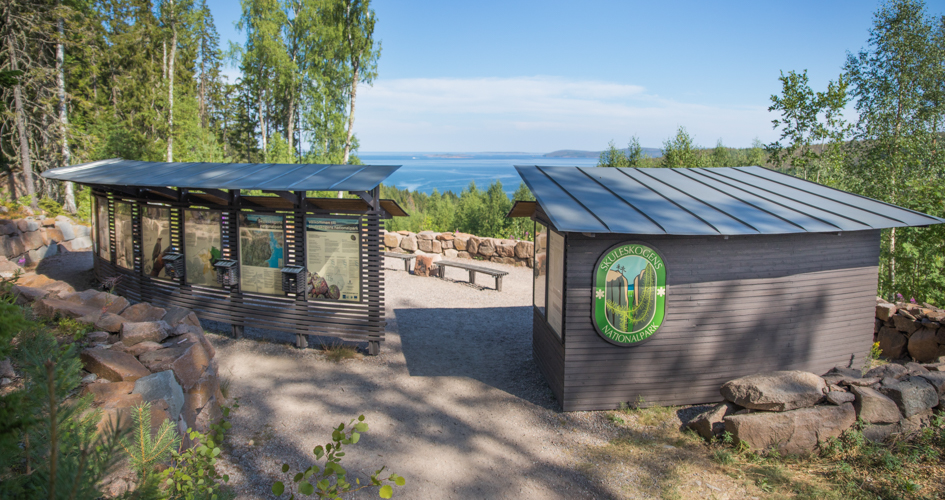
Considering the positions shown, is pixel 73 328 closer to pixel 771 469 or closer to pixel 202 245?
pixel 202 245

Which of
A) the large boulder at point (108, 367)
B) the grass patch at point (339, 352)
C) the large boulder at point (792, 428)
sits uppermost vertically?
the large boulder at point (108, 367)

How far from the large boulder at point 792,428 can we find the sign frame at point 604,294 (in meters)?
1.34

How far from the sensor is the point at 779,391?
208 inches

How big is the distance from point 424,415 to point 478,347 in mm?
2638

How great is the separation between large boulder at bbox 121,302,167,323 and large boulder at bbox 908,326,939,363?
11107 mm

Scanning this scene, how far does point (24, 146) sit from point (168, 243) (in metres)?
13.7

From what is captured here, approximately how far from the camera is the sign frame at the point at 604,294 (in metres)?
5.98

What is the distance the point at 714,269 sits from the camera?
622 cm

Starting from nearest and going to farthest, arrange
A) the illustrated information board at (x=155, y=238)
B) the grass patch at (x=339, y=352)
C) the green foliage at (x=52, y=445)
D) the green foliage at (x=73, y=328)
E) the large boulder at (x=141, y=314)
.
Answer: the green foliage at (x=52, y=445) → the green foliage at (x=73, y=328) → the large boulder at (x=141, y=314) → the grass patch at (x=339, y=352) → the illustrated information board at (x=155, y=238)

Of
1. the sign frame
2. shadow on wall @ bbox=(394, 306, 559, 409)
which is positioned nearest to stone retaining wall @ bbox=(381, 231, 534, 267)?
shadow on wall @ bbox=(394, 306, 559, 409)

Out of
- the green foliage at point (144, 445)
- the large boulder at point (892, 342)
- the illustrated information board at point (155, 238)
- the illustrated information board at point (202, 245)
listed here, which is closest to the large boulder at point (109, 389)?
the green foliage at point (144, 445)

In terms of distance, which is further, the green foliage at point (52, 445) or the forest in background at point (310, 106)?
the forest in background at point (310, 106)

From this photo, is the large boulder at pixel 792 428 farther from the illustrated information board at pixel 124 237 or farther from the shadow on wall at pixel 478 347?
the illustrated information board at pixel 124 237

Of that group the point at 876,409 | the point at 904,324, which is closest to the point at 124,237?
the point at 876,409
